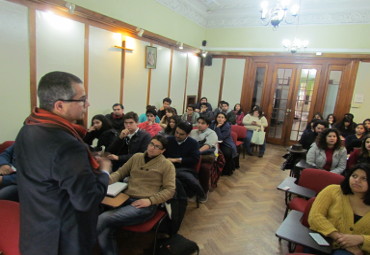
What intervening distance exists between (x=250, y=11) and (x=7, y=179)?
7.11 m

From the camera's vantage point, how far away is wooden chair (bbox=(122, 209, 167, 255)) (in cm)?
211

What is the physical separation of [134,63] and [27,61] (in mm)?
2209

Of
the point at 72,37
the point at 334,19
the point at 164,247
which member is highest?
the point at 334,19

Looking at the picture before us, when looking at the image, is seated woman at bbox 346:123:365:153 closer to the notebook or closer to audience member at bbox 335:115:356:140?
audience member at bbox 335:115:356:140

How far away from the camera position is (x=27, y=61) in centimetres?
331

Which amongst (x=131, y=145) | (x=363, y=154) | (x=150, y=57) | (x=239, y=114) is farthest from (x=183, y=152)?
(x=239, y=114)

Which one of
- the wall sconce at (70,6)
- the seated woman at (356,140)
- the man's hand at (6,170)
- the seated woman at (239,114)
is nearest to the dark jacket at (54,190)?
the man's hand at (6,170)

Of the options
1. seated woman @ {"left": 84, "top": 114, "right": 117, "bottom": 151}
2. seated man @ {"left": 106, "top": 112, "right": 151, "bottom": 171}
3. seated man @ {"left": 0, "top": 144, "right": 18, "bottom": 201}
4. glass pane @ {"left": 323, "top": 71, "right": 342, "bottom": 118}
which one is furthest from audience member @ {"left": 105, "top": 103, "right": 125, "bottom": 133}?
glass pane @ {"left": 323, "top": 71, "right": 342, "bottom": 118}

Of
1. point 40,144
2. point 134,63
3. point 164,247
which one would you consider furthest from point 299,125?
point 40,144

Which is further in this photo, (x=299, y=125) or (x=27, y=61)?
(x=299, y=125)

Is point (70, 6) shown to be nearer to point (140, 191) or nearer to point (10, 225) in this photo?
point (140, 191)

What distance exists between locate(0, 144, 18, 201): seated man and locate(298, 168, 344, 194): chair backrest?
9.89 ft

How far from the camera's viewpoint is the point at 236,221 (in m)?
3.07

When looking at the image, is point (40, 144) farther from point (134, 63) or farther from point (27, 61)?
point (134, 63)
